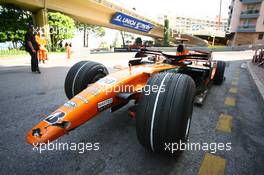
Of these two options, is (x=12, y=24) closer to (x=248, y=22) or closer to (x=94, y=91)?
(x=94, y=91)

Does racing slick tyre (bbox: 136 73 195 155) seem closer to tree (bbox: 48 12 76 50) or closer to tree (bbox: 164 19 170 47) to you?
tree (bbox: 48 12 76 50)

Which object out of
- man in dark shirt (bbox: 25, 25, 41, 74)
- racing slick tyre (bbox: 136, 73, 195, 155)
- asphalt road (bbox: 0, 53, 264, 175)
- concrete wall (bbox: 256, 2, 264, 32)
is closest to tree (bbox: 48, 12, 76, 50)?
man in dark shirt (bbox: 25, 25, 41, 74)

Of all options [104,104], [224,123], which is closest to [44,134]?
[104,104]

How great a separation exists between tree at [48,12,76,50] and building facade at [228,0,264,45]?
3613 cm

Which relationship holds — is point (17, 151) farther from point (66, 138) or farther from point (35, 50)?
point (35, 50)

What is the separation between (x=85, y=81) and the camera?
2.37 m

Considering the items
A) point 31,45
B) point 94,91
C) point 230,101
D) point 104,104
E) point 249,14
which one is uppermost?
point 249,14

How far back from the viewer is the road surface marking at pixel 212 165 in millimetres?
1465

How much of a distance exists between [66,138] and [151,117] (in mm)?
1092

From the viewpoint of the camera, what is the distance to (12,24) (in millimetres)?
10914

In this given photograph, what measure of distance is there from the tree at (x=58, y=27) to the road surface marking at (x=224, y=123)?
13608mm

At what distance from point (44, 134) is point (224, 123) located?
2.29 m

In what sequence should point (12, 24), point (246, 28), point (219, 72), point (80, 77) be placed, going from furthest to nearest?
point (246, 28) → point (12, 24) → point (219, 72) → point (80, 77)

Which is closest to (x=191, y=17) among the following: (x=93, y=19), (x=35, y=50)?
(x=93, y=19)
